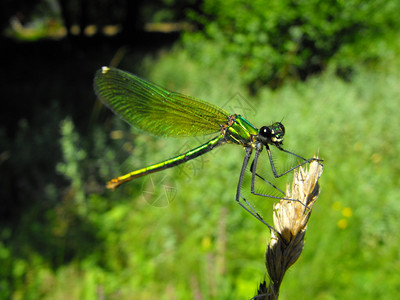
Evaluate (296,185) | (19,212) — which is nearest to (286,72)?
(19,212)

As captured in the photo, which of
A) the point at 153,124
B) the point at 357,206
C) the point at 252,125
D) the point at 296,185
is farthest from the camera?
the point at 357,206

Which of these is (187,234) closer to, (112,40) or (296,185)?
(296,185)

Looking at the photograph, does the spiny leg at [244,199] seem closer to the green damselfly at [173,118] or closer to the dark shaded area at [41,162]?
the green damselfly at [173,118]

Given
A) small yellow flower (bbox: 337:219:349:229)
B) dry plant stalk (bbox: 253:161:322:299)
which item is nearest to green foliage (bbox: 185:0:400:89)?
small yellow flower (bbox: 337:219:349:229)

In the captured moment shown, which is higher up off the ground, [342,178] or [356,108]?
[356,108]

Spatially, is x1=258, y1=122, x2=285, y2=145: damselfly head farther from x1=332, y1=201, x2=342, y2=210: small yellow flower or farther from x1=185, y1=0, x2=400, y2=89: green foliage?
x1=185, y1=0, x2=400, y2=89: green foliage

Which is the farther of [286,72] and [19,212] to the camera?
[286,72]
